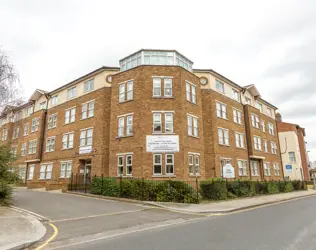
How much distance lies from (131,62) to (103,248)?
19.9 m

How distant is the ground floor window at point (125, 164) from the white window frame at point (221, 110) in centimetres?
1087

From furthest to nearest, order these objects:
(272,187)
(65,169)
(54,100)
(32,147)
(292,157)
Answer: (292,157), (32,147), (54,100), (65,169), (272,187)

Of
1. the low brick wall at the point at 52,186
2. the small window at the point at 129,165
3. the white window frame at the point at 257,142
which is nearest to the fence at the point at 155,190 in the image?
the small window at the point at 129,165

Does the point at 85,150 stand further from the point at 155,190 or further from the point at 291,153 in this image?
the point at 291,153

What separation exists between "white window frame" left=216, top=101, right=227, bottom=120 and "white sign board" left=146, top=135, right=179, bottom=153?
7905 mm

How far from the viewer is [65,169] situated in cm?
2653

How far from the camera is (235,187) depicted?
63.2 ft

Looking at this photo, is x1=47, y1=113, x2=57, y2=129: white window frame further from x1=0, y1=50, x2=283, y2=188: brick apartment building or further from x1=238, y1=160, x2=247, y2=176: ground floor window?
x1=238, y1=160, x2=247, y2=176: ground floor window

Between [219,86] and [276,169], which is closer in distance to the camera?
[219,86]

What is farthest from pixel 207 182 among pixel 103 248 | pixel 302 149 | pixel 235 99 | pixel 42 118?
pixel 302 149

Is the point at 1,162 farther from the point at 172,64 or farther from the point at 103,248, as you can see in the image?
the point at 172,64

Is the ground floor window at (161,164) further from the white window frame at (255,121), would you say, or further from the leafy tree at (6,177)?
the white window frame at (255,121)

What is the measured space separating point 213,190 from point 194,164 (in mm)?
3949

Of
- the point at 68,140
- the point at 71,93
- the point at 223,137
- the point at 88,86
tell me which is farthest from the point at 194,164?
the point at 71,93
